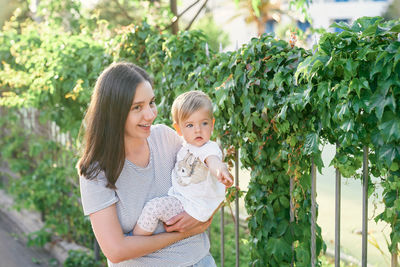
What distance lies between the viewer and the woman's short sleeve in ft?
6.62

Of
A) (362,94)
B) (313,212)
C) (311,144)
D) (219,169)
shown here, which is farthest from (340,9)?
(219,169)

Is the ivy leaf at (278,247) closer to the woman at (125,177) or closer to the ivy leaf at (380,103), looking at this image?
the woman at (125,177)

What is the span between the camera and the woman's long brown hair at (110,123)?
2.04 m

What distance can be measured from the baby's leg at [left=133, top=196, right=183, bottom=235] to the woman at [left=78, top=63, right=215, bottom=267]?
0.12ft

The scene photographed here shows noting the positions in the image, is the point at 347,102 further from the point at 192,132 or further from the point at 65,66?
the point at 65,66

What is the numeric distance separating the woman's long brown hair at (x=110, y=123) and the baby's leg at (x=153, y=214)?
196 millimetres

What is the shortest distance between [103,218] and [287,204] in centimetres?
117

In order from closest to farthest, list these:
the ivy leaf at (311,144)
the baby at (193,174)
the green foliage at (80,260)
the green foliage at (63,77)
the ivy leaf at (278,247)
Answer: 1. the baby at (193,174)
2. the ivy leaf at (311,144)
3. the ivy leaf at (278,247)
4. the green foliage at (63,77)
5. the green foliage at (80,260)

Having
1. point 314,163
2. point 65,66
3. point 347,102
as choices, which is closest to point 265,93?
point 314,163

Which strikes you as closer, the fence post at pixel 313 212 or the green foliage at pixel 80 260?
the fence post at pixel 313 212

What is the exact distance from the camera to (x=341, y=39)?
2.09 meters

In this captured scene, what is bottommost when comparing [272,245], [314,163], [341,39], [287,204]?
[272,245]

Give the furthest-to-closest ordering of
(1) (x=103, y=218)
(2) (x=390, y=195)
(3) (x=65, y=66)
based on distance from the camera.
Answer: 1. (3) (x=65, y=66)
2. (2) (x=390, y=195)
3. (1) (x=103, y=218)

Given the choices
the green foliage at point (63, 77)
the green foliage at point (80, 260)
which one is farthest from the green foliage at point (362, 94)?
the green foliage at point (80, 260)
